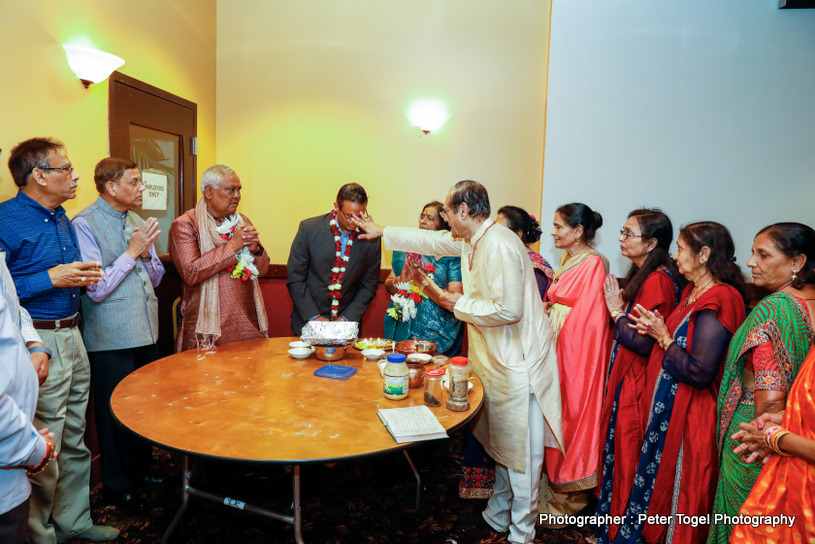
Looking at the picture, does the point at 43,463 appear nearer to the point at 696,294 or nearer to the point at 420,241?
the point at 420,241

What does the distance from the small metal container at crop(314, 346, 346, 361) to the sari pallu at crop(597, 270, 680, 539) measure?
4.82ft

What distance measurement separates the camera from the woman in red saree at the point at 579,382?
2.72m

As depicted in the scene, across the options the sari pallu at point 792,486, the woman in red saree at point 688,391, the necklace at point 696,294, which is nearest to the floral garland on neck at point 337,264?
the woman in red saree at point 688,391

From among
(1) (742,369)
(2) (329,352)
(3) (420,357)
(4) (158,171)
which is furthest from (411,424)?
(4) (158,171)

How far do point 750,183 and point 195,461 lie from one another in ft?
13.3

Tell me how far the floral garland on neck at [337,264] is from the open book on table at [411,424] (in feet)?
5.28

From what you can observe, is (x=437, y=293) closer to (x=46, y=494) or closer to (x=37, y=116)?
(x=46, y=494)

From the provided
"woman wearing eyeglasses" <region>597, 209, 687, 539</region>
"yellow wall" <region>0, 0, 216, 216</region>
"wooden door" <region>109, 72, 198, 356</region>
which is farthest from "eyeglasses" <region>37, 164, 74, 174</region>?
"woman wearing eyeglasses" <region>597, 209, 687, 539</region>

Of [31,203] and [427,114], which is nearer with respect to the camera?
[31,203]

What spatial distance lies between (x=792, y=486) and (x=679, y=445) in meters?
0.65

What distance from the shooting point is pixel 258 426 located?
6.13 feet

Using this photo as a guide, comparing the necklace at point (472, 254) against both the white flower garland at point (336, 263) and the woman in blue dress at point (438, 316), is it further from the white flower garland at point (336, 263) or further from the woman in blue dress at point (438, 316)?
the white flower garland at point (336, 263)

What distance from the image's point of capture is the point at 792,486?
5.38 ft

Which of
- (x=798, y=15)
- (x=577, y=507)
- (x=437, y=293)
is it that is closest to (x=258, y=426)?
(x=437, y=293)
